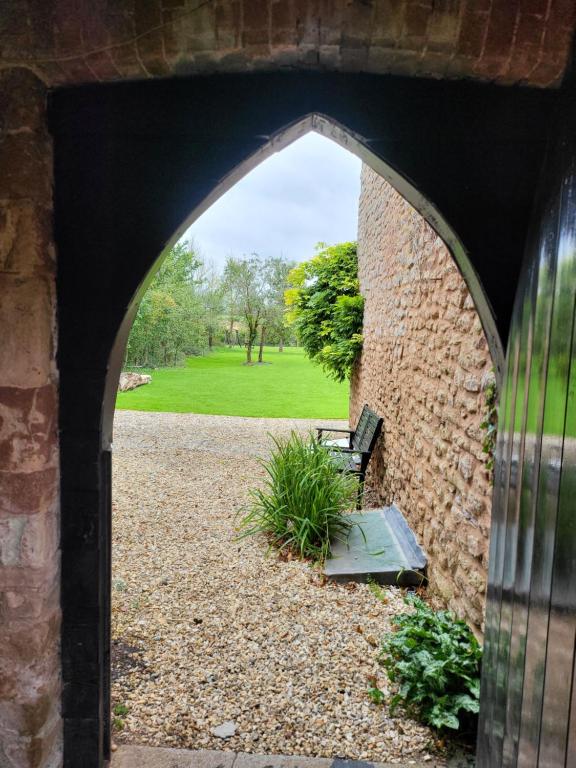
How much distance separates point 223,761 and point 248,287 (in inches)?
793

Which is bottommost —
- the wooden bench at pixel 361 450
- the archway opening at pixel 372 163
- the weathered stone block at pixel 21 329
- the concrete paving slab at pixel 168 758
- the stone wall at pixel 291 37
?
the concrete paving slab at pixel 168 758

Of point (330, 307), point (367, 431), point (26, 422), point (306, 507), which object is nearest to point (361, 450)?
point (367, 431)

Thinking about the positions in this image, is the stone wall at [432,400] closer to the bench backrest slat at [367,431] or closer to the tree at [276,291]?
the bench backrest slat at [367,431]

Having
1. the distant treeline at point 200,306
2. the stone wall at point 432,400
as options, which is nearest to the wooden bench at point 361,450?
the stone wall at point 432,400

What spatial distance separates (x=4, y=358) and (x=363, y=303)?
5.73 meters

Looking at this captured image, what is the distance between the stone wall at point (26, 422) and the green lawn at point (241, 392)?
6.63 meters

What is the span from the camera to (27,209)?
1.41 meters

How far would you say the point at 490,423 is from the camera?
2.22 meters

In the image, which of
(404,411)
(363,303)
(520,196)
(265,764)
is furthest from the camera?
(363,303)

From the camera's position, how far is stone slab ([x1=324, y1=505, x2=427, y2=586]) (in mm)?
3240

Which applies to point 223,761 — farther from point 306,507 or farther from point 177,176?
point 177,176

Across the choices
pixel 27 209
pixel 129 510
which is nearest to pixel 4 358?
pixel 27 209

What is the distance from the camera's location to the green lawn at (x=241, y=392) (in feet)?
38.1

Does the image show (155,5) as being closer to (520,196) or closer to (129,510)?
(520,196)
